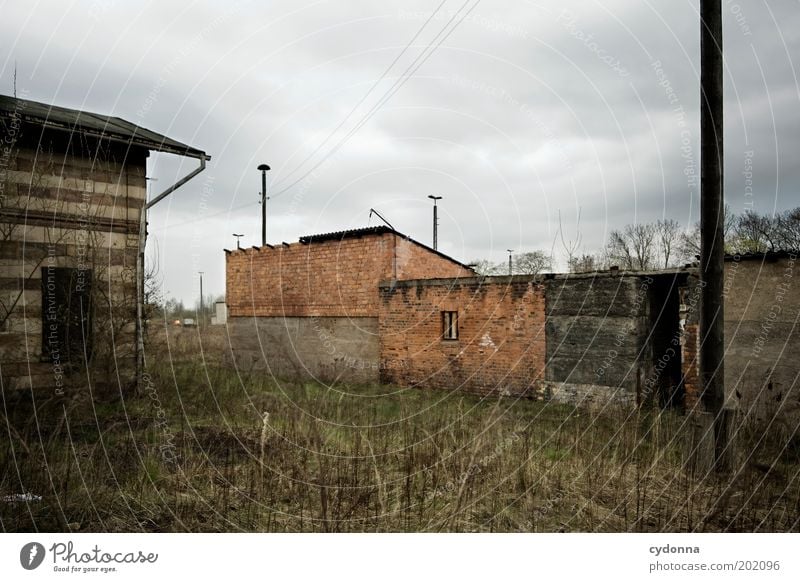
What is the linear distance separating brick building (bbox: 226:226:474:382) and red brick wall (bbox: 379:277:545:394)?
0.73 m

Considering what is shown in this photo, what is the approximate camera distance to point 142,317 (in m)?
8.94

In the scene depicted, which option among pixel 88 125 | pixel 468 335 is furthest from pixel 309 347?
pixel 88 125

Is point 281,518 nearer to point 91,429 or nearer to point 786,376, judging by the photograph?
point 91,429

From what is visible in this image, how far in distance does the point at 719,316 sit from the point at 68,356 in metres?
9.25

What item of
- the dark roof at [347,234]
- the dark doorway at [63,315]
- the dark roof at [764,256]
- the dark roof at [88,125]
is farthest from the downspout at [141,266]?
the dark roof at [764,256]

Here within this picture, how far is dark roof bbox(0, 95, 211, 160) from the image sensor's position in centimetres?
716

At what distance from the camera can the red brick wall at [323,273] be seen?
542 inches

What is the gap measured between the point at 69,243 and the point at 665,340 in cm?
1160

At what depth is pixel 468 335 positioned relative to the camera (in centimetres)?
1184

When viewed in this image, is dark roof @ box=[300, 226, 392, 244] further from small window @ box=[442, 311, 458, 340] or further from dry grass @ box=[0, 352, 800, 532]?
dry grass @ box=[0, 352, 800, 532]

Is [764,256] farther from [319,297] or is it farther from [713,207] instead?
[319,297]

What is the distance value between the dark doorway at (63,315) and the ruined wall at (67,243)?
4 centimetres

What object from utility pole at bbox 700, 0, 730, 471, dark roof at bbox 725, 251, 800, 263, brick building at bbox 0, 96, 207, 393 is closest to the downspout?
brick building at bbox 0, 96, 207, 393
